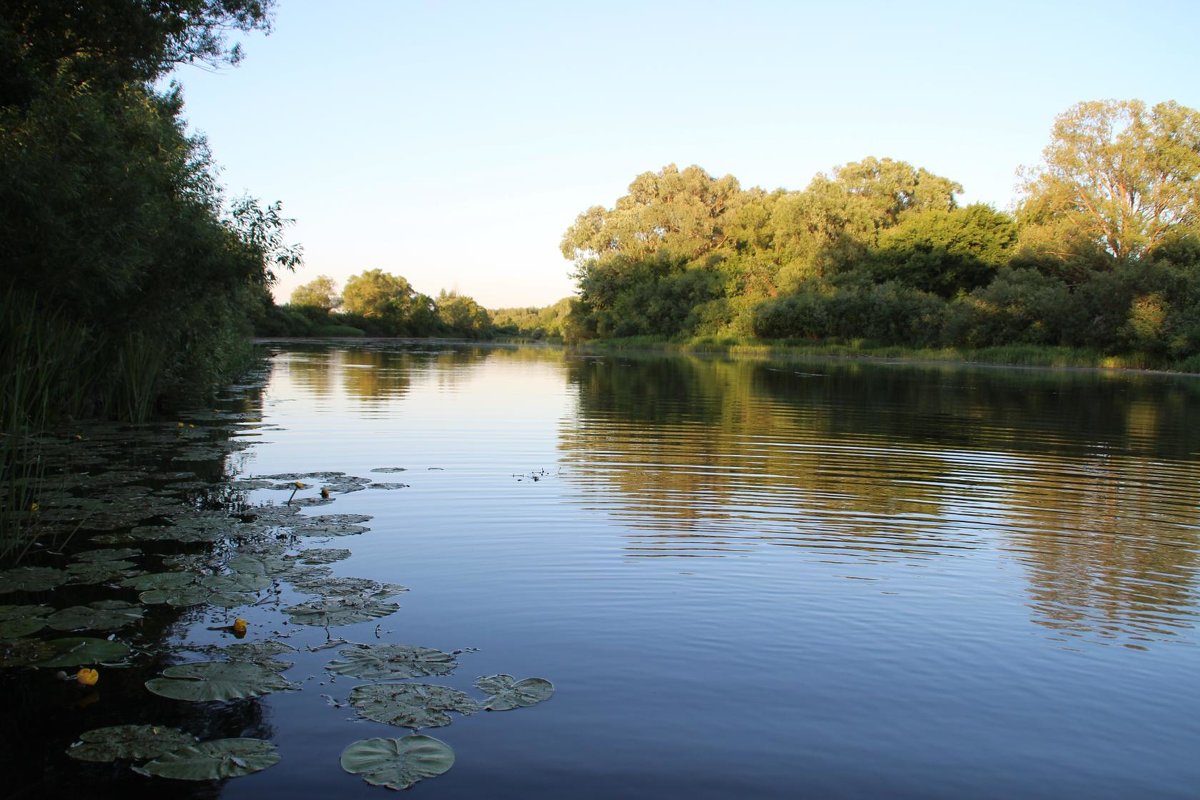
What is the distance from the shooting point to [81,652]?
5.66m

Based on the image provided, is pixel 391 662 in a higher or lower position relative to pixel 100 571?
lower

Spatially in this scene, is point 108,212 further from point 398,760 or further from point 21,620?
point 398,760

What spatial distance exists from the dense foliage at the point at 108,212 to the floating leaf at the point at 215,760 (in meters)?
4.84

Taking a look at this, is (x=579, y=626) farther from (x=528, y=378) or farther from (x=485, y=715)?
(x=528, y=378)

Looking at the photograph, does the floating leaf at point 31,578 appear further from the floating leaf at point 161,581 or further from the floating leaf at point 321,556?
the floating leaf at point 321,556

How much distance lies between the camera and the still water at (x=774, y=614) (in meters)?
4.86

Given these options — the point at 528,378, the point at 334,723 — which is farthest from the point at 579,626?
the point at 528,378

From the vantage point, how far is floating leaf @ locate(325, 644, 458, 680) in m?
5.66

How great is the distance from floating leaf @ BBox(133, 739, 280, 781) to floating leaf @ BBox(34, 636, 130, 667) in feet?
4.59

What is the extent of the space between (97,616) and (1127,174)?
2962 inches

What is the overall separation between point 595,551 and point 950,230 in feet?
240

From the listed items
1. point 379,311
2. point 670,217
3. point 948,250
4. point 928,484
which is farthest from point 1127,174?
point 379,311

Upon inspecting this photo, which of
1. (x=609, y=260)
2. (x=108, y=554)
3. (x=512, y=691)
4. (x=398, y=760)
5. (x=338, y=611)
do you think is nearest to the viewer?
(x=398, y=760)

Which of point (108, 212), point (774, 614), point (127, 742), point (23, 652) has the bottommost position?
point (774, 614)
